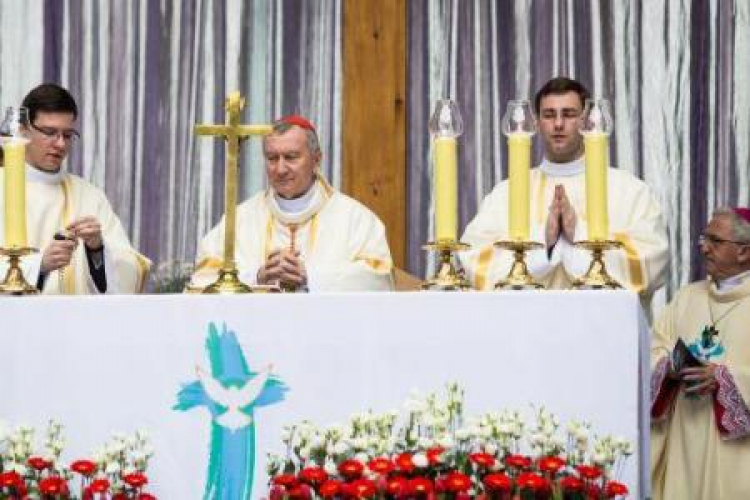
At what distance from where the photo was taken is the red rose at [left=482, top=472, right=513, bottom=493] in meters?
4.14

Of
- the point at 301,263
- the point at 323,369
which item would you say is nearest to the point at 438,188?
the point at 323,369

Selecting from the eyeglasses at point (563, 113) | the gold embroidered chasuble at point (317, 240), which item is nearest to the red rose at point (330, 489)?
the gold embroidered chasuble at point (317, 240)

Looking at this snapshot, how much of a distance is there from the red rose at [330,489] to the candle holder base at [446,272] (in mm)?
1110

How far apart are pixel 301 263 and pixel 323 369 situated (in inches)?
52.1

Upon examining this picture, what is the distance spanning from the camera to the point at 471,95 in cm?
833

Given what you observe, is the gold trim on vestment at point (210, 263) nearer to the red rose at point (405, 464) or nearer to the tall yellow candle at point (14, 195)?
the tall yellow candle at point (14, 195)

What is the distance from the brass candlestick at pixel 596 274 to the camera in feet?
16.9

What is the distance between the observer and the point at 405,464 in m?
4.21

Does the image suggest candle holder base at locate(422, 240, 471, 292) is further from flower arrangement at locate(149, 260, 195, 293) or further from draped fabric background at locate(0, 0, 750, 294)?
draped fabric background at locate(0, 0, 750, 294)

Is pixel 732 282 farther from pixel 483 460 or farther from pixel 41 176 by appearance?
pixel 483 460

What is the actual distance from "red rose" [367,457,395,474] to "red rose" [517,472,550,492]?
0.30 m

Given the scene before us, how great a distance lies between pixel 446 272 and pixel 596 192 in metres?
0.50

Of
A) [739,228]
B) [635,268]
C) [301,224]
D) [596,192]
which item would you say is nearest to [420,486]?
[596,192]

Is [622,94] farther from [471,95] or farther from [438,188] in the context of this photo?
[438,188]
